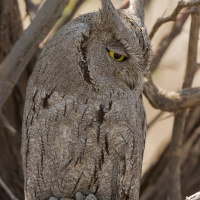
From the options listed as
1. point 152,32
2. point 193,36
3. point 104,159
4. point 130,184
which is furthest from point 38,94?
point 193,36

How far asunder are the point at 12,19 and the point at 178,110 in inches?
47.6

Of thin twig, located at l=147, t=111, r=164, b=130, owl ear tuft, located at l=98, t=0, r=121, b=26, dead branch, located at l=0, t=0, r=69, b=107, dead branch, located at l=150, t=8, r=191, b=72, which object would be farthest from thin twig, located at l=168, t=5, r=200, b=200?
owl ear tuft, located at l=98, t=0, r=121, b=26

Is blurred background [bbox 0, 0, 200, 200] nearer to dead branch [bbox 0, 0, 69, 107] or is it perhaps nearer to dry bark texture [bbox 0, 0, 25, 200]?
dry bark texture [bbox 0, 0, 25, 200]

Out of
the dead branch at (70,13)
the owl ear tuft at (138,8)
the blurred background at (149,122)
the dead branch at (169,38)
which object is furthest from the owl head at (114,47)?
the dead branch at (70,13)

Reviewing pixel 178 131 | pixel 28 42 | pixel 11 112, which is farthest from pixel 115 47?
pixel 11 112

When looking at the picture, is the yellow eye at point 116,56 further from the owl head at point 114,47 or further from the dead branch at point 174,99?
the dead branch at point 174,99

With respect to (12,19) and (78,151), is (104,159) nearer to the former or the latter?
(78,151)

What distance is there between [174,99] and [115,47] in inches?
40.8

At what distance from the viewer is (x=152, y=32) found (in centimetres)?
324

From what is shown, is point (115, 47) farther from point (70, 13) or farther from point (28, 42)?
point (70, 13)

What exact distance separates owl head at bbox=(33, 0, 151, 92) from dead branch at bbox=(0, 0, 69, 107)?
38 centimetres

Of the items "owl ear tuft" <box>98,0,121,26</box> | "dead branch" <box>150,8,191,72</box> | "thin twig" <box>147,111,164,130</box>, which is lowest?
"owl ear tuft" <box>98,0,121,26</box>

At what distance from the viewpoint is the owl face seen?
8.01 feet

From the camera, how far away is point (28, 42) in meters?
3.00
